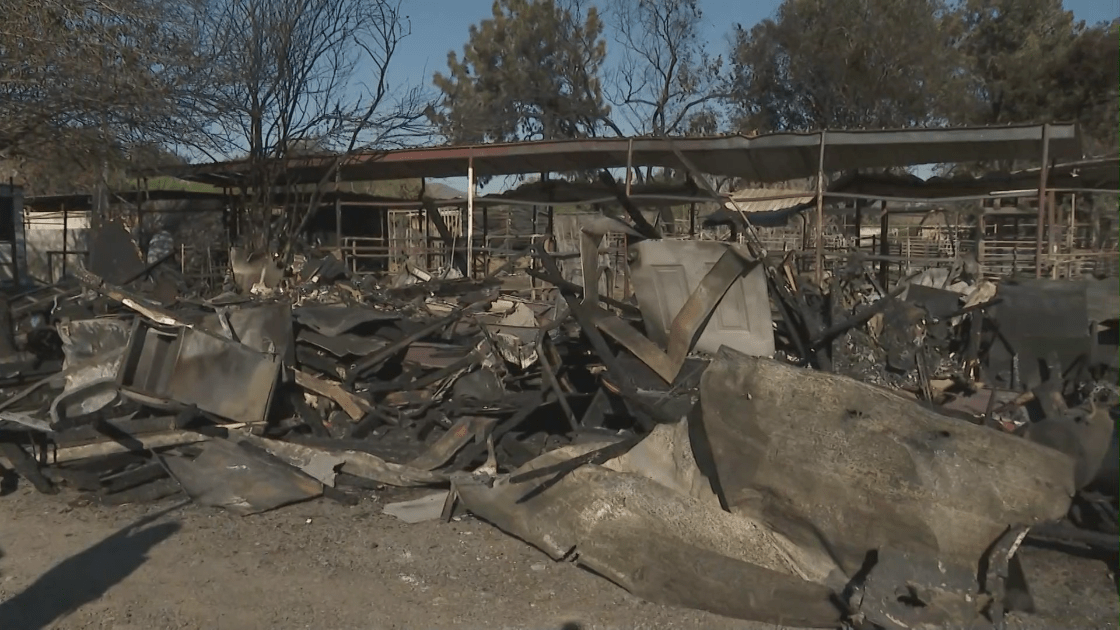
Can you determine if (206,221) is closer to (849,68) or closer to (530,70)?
(530,70)

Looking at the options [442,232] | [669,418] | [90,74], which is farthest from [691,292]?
[442,232]

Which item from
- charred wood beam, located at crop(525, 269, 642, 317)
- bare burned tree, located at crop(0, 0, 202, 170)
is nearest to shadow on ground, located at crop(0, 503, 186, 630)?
charred wood beam, located at crop(525, 269, 642, 317)

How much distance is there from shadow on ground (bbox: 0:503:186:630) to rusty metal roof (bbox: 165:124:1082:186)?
6719 mm

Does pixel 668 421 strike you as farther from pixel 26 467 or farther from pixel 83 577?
pixel 26 467

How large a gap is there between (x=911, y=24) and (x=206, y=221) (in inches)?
901

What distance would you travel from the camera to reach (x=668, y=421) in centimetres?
488

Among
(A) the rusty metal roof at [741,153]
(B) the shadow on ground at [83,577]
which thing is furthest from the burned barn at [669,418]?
(A) the rusty metal roof at [741,153]

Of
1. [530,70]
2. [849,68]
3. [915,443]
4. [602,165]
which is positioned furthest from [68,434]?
[530,70]

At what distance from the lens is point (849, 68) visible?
102 feet

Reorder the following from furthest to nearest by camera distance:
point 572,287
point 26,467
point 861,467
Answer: point 26,467
point 572,287
point 861,467

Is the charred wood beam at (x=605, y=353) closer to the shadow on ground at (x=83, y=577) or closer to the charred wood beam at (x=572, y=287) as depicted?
the charred wood beam at (x=572, y=287)

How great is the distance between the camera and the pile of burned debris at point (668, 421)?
3.81 m

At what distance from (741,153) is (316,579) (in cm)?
1054

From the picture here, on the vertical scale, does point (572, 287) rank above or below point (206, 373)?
above
